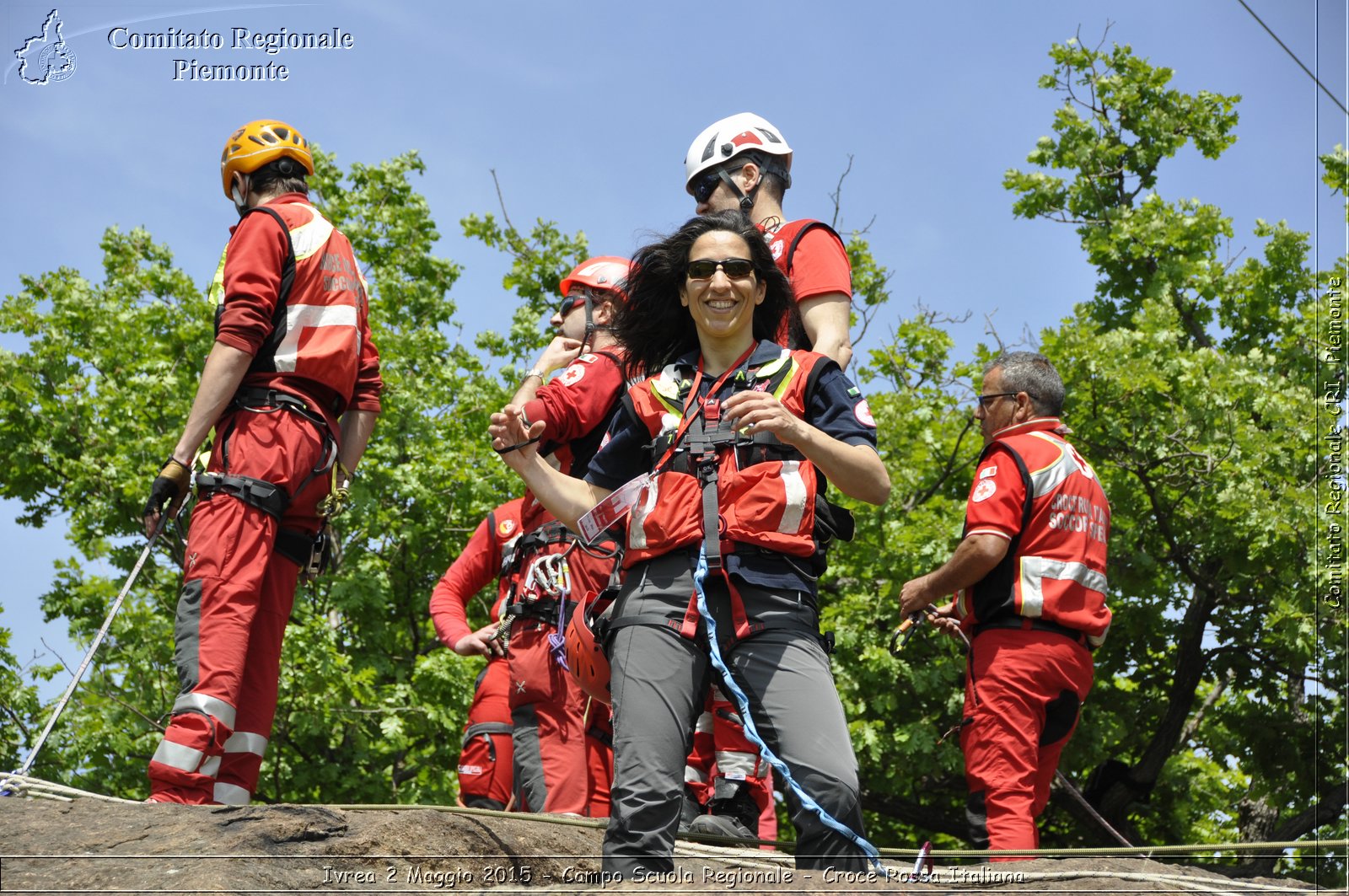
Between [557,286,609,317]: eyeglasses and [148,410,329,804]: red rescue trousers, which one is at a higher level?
[557,286,609,317]: eyeglasses

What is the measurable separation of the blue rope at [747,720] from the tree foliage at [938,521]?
717cm

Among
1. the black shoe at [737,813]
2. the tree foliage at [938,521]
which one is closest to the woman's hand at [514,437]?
the black shoe at [737,813]

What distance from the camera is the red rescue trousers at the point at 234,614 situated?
4.70 m

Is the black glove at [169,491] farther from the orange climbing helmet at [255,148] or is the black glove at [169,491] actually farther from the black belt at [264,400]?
the orange climbing helmet at [255,148]

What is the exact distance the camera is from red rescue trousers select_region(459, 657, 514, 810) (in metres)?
6.77

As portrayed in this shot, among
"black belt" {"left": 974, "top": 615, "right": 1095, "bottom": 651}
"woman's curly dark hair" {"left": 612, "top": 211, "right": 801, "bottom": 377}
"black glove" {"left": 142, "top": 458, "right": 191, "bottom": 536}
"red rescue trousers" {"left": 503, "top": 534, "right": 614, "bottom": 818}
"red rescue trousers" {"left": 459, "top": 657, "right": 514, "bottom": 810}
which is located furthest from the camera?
"red rescue trousers" {"left": 459, "top": 657, "right": 514, "bottom": 810}

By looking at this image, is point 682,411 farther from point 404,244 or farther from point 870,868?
Answer: point 404,244

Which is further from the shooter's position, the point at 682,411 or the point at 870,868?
the point at 682,411

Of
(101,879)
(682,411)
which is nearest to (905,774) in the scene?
(682,411)

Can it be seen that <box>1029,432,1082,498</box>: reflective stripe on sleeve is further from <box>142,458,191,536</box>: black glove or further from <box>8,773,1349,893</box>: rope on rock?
<box>142,458,191,536</box>: black glove

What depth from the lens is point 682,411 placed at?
3941mm

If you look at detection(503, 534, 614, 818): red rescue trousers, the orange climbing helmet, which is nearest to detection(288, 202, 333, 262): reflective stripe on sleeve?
the orange climbing helmet

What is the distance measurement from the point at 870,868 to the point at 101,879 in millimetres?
1912

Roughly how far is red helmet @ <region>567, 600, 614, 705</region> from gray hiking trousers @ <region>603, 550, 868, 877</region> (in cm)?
14
